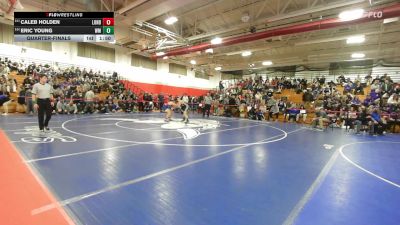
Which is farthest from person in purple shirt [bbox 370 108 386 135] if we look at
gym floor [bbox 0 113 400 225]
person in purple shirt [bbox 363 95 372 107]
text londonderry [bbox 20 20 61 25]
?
text londonderry [bbox 20 20 61 25]

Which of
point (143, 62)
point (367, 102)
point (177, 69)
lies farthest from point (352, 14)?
point (177, 69)

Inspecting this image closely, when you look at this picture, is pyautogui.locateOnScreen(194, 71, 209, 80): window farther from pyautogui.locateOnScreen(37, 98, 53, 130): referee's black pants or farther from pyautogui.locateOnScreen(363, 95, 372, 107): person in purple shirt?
pyautogui.locateOnScreen(37, 98, 53, 130): referee's black pants

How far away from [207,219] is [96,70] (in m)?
21.5

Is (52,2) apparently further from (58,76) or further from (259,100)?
(259,100)

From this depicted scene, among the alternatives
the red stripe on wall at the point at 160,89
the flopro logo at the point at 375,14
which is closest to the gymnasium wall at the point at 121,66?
the red stripe on wall at the point at 160,89

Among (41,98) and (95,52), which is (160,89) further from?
(41,98)

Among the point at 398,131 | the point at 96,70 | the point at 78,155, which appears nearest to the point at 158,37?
the point at 96,70

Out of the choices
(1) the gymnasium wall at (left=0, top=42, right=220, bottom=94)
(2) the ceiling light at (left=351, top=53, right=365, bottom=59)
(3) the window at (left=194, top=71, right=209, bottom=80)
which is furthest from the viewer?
(3) the window at (left=194, top=71, right=209, bottom=80)

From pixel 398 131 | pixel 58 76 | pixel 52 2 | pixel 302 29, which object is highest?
pixel 52 2

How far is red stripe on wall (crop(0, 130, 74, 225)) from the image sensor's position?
84.1 inches

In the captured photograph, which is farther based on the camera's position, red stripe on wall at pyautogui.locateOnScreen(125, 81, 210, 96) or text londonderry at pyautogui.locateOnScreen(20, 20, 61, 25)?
red stripe on wall at pyautogui.locateOnScreen(125, 81, 210, 96)

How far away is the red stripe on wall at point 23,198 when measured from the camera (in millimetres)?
2137

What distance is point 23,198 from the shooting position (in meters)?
2.55

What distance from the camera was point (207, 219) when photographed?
230 centimetres
